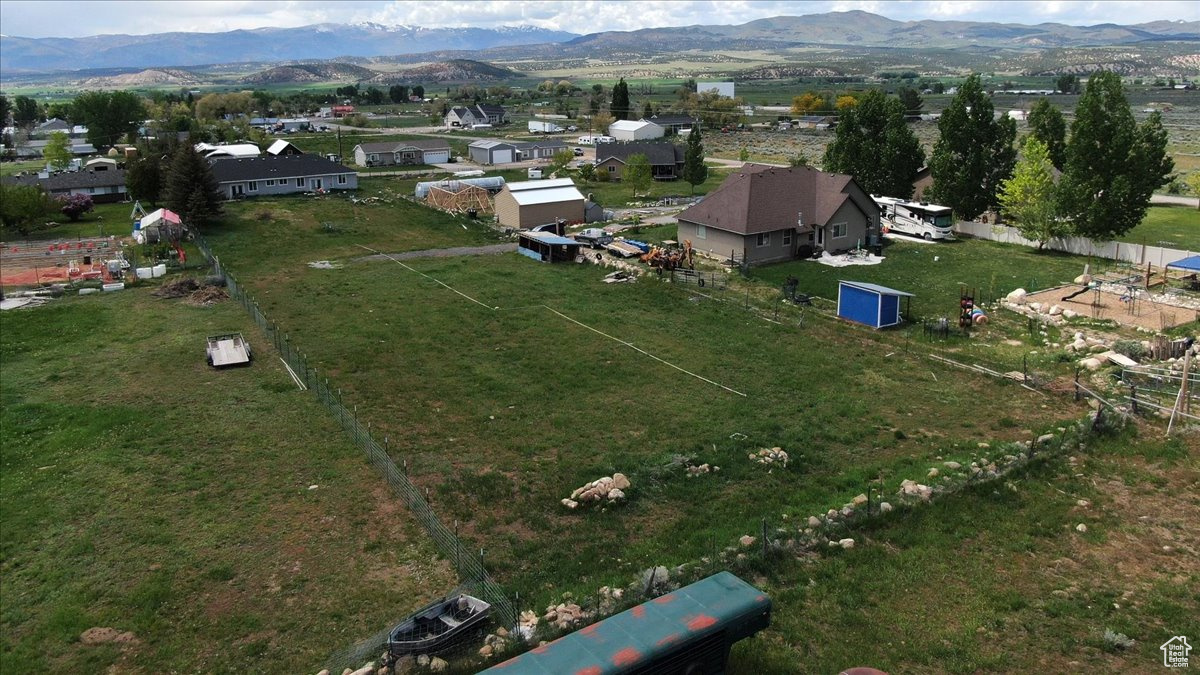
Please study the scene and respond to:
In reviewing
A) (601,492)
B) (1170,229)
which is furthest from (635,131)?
(601,492)

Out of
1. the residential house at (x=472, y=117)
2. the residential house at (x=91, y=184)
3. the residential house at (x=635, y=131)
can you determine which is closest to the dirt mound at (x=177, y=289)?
the residential house at (x=91, y=184)

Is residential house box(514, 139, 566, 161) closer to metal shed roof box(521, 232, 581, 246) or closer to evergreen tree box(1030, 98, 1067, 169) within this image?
metal shed roof box(521, 232, 581, 246)

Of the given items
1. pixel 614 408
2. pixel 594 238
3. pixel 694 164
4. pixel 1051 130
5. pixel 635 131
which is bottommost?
pixel 614 408

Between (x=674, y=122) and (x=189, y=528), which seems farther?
(x=674, y=122)

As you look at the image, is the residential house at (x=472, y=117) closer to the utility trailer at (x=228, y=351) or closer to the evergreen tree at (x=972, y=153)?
the evergreen tree at (x=972, y=153)

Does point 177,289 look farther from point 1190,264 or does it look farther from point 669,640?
point 1190,264

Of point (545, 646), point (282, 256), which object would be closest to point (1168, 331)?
point (545, 646)
